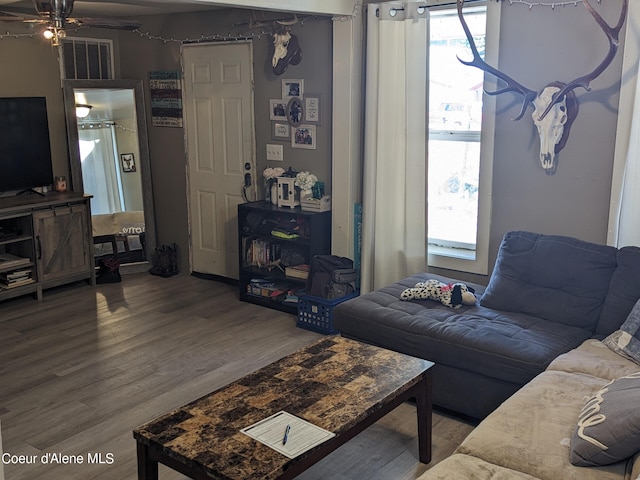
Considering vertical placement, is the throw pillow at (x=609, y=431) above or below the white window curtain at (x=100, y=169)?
below

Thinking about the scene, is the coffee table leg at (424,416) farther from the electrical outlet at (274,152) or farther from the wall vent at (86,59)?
the wall vent at (86,59)

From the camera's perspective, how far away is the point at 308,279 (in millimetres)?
4887

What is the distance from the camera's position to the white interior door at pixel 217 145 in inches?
220

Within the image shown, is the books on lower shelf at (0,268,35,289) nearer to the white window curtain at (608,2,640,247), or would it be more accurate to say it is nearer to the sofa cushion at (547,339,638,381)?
the sofa cushion at (547,339,638,381)

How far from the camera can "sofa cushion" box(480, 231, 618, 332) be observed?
3471 mm

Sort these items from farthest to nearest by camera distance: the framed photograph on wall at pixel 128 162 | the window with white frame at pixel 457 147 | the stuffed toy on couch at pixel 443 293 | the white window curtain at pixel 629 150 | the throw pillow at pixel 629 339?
the framed photograph on wall at pixel 128 162, the window with white frame at pixel 457 147, the stuffed toy on couch at pixel 443 293, the white window curtain at pixel 629 150, the throw pillow at pixel 629 339

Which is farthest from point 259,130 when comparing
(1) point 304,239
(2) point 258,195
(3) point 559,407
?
(3) point 559,407

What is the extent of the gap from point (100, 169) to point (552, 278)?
13.7 ft

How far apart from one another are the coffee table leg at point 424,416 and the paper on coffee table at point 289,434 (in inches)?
27.2

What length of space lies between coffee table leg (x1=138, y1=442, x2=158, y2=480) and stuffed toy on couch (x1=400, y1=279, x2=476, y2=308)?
74.2 inches

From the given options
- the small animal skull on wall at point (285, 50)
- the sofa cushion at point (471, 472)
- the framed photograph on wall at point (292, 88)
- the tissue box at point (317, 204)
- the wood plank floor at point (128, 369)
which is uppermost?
the small animal skull on wall at point (285, 50)

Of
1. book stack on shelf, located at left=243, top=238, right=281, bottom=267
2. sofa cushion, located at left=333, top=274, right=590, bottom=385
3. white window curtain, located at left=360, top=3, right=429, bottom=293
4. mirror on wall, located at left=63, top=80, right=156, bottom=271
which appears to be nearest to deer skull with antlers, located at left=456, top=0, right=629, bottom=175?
white window curtain, located at left=360, top=3, right=429, bottom=293

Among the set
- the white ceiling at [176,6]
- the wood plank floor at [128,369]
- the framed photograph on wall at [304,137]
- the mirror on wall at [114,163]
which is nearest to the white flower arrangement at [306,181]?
the framed photograph on wall at [304,137]

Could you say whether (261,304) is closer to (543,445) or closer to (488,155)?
(488,155)
